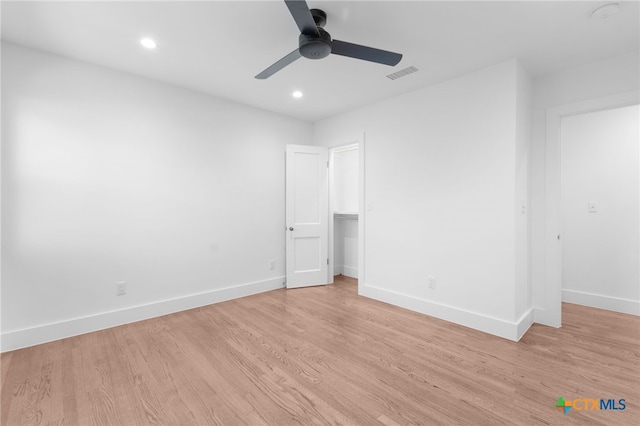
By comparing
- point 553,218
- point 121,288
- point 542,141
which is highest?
point 542,141

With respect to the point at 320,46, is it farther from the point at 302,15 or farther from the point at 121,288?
the point at 121,288

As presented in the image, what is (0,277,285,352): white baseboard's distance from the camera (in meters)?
2.54

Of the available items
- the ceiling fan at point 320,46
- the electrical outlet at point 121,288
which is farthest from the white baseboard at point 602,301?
the electrical outlet at point 121,288

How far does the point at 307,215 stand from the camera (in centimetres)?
459

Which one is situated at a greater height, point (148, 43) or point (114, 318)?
point (148, 43)

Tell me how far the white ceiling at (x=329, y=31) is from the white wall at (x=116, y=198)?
38 centimetres

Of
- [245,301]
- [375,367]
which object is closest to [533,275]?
[375,367]

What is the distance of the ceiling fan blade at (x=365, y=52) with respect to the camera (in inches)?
78.2

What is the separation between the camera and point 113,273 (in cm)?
303

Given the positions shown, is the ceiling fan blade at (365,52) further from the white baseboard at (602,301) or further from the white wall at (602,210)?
the white baseboard at (602,301)

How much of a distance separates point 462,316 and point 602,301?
202 centimetres

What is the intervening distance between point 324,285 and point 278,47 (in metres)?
3.43

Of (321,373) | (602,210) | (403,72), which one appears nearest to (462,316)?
(321,373)

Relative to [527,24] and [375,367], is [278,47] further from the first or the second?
[375,367]
